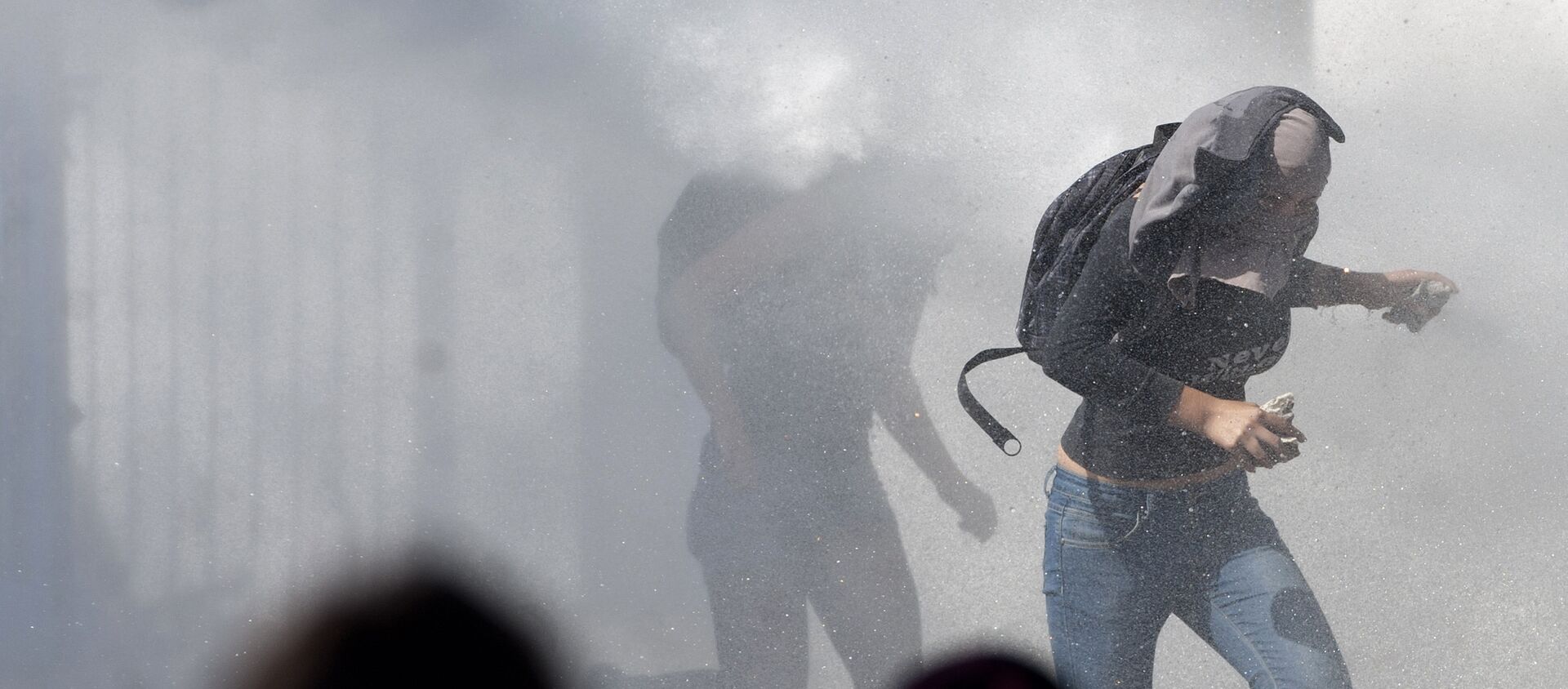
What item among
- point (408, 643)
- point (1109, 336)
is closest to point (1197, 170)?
point (1109, 336)

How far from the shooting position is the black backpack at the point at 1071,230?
5.51 ft

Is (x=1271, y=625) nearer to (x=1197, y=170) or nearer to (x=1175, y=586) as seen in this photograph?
(x=1175, y=586)

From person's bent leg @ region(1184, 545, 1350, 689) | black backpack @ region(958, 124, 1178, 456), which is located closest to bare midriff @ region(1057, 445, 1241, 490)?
person's bent leg @ region(1184, 545, 1350, 689)

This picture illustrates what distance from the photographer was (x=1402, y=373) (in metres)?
2.55

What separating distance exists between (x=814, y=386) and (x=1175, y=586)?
1097 millimetres

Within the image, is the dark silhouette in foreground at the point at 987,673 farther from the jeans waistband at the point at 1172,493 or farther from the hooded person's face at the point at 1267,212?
the hooded person's face at the point at 1267,212

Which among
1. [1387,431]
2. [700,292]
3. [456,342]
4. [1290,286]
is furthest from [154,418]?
[1387,431]

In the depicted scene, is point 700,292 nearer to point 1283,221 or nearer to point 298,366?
point 298,366

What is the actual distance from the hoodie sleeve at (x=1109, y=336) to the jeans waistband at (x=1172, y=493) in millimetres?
179

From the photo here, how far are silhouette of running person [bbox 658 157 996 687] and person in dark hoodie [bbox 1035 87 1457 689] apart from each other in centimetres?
85

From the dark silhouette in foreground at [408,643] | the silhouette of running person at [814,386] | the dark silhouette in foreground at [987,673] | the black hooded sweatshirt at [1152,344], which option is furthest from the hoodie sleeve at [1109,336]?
the dark silhouette in foreground at [408,643]

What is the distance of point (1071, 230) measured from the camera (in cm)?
173

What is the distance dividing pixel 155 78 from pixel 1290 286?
267 centimetres

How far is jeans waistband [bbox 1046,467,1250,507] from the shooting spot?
1.74 meters
